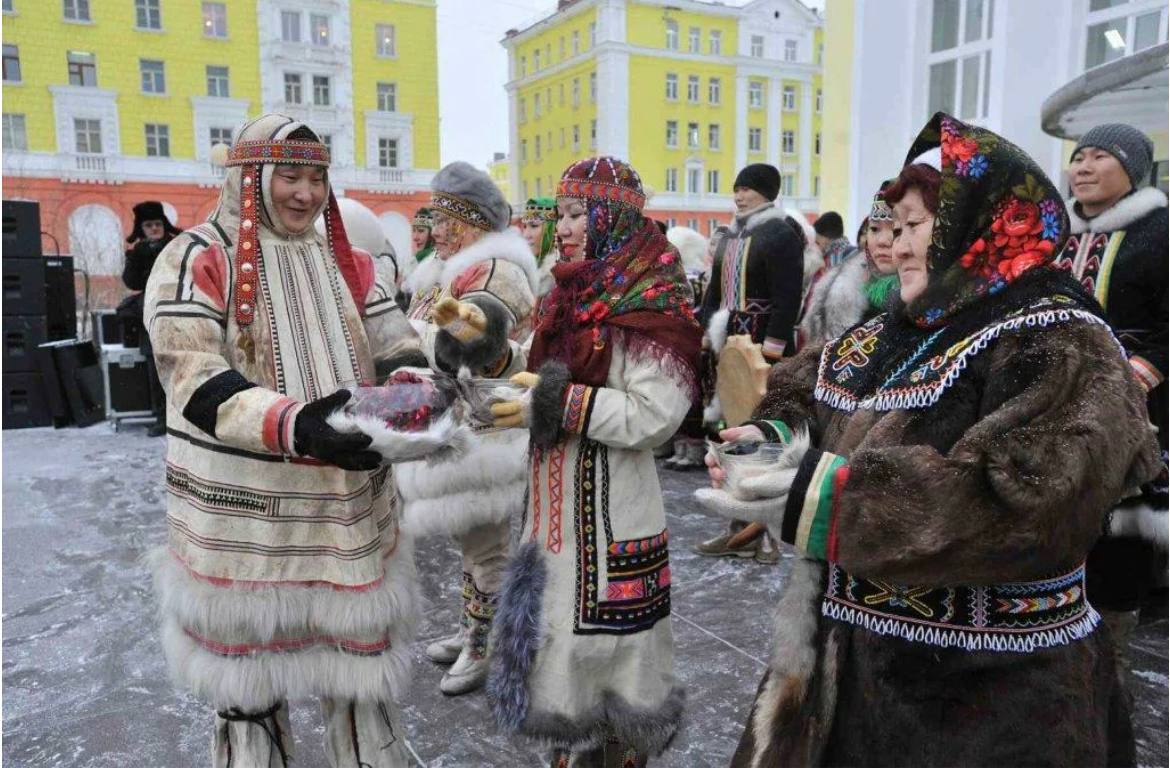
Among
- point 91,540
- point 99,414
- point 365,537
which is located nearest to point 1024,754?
point 365,537

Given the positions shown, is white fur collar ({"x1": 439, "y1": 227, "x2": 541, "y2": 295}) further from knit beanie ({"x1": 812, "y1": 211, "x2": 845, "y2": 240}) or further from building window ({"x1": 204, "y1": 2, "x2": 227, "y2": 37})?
building window ({"x1": 204, "y1": 2, "x2": 227, "y2": 37})

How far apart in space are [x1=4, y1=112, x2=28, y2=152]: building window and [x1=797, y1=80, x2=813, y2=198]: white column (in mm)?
32856

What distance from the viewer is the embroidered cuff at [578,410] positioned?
2.22m

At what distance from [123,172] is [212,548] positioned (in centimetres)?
2802

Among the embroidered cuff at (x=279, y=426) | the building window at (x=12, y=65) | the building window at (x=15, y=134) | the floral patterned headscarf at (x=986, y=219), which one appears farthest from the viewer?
the building window at (x=15, y=134)

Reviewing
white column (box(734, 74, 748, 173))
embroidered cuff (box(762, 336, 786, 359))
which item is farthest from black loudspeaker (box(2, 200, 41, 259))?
white column (box(734, 74, 748, 173))

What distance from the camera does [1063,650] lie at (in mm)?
1480

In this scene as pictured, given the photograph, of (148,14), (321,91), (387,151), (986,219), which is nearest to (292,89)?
(321,91)

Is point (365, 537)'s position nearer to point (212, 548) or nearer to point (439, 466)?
point (212, 548)

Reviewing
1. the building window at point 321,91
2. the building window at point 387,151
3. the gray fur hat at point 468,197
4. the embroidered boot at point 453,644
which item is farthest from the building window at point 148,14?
the embroidered boot at point 453,644

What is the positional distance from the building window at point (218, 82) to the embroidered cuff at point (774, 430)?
30058 millimetres

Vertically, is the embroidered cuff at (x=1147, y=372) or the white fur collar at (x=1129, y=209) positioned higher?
the white fur collar at (x=1129, y=209)

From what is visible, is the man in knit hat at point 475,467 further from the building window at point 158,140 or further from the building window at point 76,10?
the building window at point 76,10

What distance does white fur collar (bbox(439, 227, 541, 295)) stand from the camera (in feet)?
11.0
